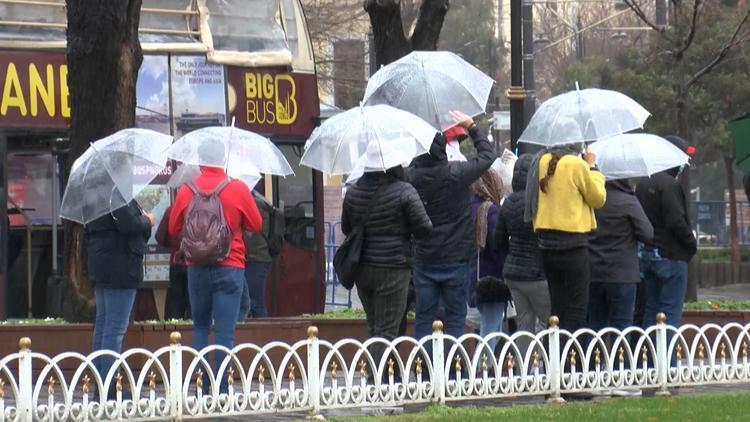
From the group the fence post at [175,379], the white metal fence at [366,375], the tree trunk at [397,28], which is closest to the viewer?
the white metal fence at [366,375]

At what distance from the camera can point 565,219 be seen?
11820mm

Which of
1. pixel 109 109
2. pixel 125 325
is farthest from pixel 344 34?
pixel 125 325

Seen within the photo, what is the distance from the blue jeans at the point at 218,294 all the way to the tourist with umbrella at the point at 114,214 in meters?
0.40

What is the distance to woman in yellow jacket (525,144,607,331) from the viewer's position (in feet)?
38.8

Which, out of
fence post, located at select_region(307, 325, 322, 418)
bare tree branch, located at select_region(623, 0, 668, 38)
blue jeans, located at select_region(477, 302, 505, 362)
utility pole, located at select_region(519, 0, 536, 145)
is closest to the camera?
fence post, located at select_region(307, 325, 322, 418)

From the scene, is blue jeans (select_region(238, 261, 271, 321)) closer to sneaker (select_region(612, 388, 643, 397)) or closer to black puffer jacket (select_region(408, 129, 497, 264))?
black puffer jacket (select_region(408, 129, 497, 264))

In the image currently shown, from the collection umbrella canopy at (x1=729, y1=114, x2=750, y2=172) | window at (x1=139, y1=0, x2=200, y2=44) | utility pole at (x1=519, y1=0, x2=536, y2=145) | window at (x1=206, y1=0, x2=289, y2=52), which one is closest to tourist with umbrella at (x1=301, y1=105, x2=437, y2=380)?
umbrella canopy at (x1=729, y1=114, x2=750, y2=172)

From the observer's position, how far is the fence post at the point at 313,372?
34.8 ft

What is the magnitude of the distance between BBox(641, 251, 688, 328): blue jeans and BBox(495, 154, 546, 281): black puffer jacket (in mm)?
1073

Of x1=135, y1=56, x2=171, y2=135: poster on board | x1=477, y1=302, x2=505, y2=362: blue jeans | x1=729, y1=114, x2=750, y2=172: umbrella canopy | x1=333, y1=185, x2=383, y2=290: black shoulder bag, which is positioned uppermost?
x1=135, y1=56, x2=171, y2=135: poster on board

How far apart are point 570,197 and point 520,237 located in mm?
771

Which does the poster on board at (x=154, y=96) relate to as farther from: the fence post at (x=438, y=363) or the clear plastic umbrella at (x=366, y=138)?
the fence post at (x=438, y=363)

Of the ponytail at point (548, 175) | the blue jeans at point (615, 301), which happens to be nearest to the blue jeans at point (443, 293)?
the ponytail at point (548, 175)

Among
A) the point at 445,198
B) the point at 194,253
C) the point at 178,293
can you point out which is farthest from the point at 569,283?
the point at 178,293
